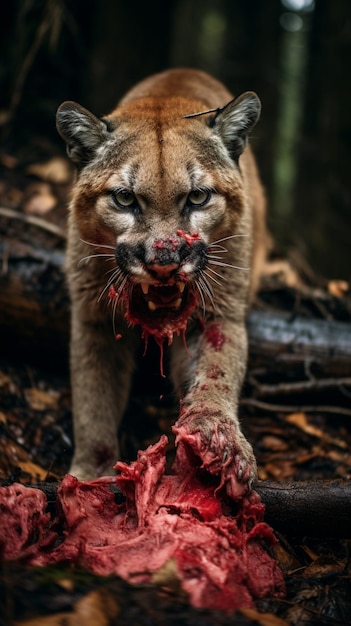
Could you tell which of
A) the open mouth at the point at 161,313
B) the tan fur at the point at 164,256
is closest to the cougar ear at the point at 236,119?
the tan fur at the point at 164,256

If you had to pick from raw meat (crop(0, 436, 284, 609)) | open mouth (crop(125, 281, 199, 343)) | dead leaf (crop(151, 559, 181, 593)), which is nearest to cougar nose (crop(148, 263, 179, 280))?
open mouth (crop(125, 281, 199, 343))

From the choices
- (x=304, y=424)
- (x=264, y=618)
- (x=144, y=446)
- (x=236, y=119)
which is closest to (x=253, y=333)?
(x=304, y=424)

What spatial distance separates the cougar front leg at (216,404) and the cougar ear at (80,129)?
5.07ft

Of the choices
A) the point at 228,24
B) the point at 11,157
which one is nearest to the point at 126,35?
the point at 11,157

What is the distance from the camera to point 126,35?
995 centimetres

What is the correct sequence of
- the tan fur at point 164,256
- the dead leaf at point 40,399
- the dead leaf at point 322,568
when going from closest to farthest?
the dead leaf at point 322,568, the tan fur at point 164,256, the dead leaf at point 40,399

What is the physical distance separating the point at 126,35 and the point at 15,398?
21.3 ft

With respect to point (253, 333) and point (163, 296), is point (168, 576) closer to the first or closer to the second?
point (163, 296)

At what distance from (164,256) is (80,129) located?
136cm

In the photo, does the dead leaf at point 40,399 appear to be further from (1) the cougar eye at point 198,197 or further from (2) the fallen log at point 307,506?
(1) the cougar eye at point 198,197

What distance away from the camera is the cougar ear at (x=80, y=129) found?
187 inches

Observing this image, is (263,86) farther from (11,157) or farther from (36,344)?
(36,344)

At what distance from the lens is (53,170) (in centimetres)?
852

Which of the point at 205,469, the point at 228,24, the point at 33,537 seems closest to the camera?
the point at 33,537
